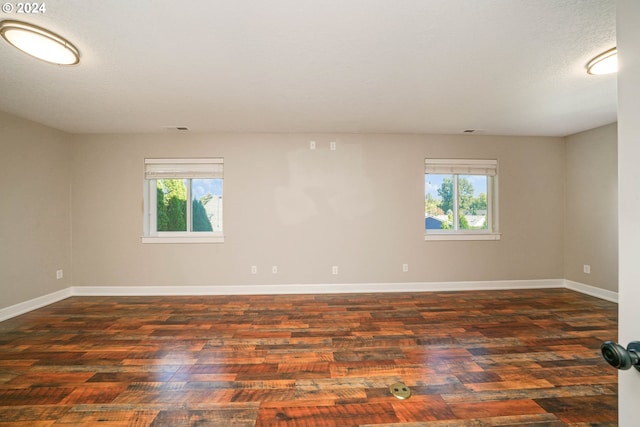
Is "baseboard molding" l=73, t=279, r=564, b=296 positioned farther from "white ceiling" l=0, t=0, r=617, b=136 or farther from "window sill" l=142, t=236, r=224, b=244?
"white ceiling" l=0, t=0, r=617, b=136

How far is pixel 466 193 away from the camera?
14.2 ft

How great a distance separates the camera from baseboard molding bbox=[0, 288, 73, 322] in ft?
9.96

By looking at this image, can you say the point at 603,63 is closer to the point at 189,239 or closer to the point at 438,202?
the point at 438,202

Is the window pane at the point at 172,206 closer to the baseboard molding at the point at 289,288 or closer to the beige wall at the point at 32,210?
the baseboard molding at the point at 289,288

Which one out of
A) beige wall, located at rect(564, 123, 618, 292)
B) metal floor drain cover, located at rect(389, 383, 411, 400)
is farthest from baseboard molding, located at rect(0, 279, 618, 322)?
metal floor drain cover, located at rect(389, 383, 411, 400)

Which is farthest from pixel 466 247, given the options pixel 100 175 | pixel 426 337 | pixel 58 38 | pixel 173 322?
pixel 100 175

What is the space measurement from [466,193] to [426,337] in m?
2.78

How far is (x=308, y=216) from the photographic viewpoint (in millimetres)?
4020

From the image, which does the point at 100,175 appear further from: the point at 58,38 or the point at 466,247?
the point at 466,247

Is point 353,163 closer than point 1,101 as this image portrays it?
No

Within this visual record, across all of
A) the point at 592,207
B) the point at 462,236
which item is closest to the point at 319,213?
the point at 462,236

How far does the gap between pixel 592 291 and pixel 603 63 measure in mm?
3432

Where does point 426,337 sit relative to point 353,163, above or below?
below

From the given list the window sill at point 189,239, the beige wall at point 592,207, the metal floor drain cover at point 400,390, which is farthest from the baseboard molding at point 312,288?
the metal floor drain cover at point 400,390
